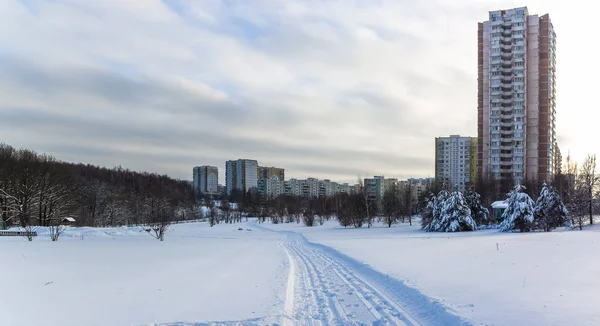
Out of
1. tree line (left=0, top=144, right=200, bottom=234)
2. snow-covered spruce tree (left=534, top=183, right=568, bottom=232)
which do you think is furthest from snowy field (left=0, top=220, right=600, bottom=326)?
tree line (left=0, top=144, right=200, bottom=234)

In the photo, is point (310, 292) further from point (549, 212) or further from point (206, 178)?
point (206, 178)

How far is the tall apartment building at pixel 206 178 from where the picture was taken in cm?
18650

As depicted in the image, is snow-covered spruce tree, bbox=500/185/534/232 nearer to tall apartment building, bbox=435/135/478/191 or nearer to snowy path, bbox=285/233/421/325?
snowy path, bbox=285/233/421/325

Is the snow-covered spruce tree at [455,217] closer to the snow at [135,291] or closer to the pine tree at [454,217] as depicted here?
the pine tree at [454,217]

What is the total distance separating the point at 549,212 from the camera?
33.1 m

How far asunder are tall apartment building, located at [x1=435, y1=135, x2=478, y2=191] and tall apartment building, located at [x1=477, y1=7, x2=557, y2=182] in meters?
26.0

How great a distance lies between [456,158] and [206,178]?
117 m

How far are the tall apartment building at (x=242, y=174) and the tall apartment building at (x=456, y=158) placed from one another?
78.3 metres

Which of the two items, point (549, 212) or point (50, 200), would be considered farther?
point (50, 200)

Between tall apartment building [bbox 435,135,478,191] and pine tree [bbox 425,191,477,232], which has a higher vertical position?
tall apartment building [bbox 435,135,478,191]

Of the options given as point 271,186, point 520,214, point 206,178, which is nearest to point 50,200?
point 520,214

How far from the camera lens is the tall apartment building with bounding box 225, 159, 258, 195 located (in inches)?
6432

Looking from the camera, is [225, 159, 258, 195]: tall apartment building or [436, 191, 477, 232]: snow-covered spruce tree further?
[225, 159, 258, 195]: tall apartment building

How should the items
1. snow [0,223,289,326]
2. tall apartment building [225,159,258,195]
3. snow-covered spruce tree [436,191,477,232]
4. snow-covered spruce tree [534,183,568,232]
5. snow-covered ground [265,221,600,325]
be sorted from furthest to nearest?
1. tall apartment building [225,159,258,195]
2. snow-covered spruce tree [436,191,477,232]
3. snow-covered spruce tree [534,183,568,232]
4. snow [0,223,289,326]
5. snow-covered ground [265,221,600,325]
